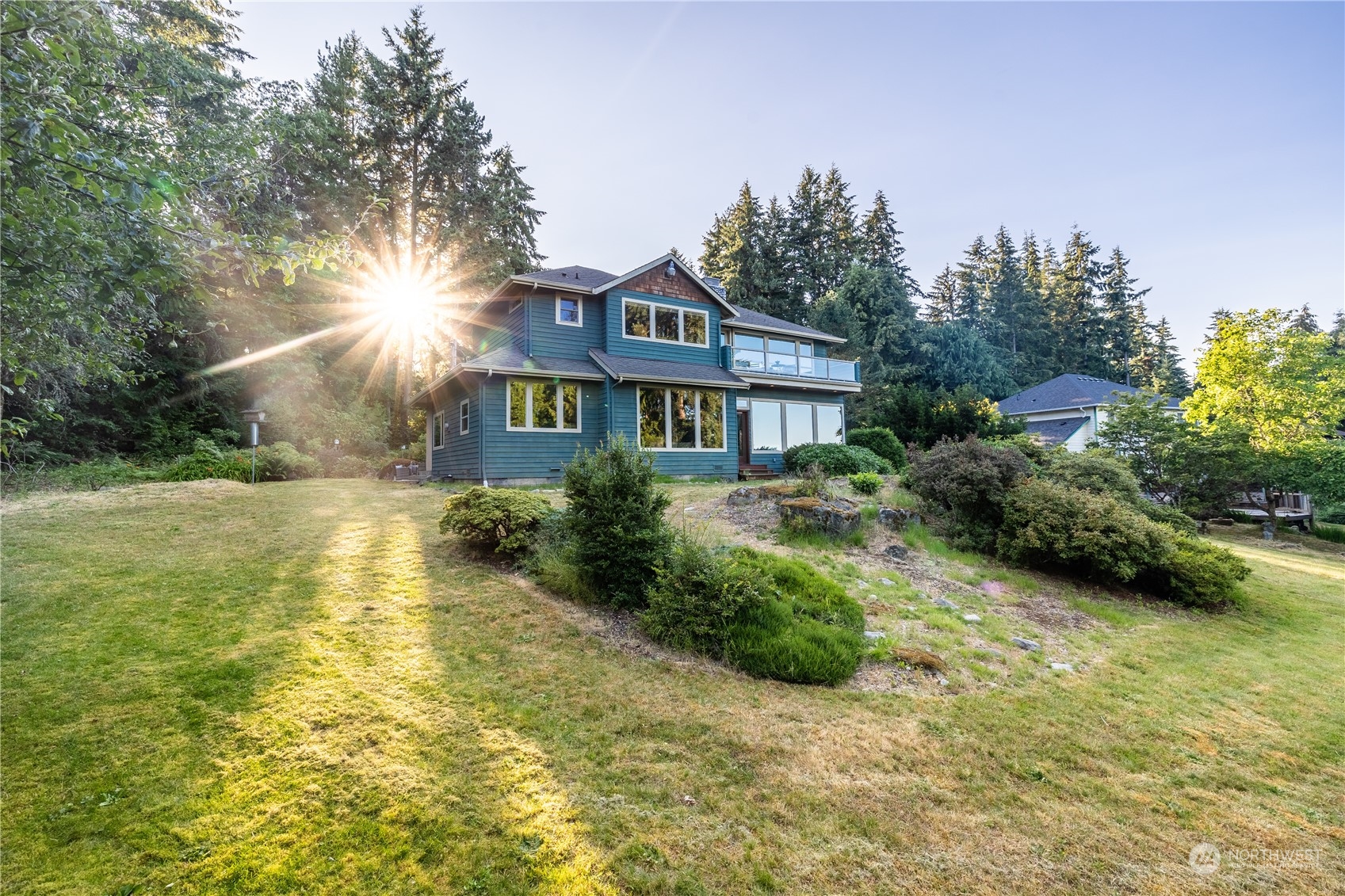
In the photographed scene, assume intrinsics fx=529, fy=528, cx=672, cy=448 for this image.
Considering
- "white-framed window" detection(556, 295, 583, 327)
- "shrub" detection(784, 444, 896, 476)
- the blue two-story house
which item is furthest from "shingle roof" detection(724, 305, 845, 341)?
"white-framed window" detection(556, 295, 583, 327)

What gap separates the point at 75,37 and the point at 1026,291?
57.7 meters

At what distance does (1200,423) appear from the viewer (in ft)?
50.7

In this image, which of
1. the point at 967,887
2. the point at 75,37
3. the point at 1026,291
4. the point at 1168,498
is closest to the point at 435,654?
the point at 967,887

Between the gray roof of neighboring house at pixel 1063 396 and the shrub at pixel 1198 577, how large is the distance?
21707mm

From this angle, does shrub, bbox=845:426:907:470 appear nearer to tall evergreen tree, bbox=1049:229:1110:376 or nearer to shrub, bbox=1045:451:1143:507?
shrub, bbox=1045:451:1143:507

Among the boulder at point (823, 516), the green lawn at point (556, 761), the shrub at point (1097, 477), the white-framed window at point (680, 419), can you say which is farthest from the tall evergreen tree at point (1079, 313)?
the green lawn at point (556, 761)

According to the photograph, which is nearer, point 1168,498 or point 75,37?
point 75,37

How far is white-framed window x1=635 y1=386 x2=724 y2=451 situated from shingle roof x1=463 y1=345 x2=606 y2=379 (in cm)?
164

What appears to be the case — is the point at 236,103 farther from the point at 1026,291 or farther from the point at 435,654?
the point at 1026,291

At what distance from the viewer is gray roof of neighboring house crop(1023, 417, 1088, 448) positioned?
90.8 ft

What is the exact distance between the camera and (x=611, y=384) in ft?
48.6

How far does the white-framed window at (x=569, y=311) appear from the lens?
15.6 meters

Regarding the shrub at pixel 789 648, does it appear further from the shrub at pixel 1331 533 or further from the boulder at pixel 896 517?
the shrub at pixel 1331 533

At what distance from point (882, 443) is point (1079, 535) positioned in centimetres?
1185
